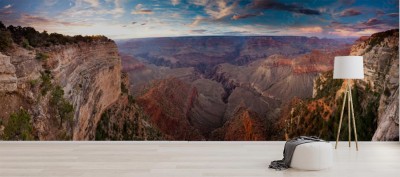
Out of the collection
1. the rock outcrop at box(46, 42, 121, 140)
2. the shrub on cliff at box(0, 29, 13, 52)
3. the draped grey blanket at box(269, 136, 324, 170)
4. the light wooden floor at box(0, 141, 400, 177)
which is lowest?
the light wooden floor at box(0, 141, 400, 177)

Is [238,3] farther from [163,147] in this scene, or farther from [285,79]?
[163,147]

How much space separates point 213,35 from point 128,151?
2175 mm

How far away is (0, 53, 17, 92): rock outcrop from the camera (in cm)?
620

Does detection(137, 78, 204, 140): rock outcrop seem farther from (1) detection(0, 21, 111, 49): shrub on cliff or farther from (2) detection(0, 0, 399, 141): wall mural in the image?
(1) detection(0, 21, 111, 49): shrub on cliff

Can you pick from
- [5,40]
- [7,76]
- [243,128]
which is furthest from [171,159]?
[5,40]

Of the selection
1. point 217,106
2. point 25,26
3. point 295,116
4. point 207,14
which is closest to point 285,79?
point 295,116

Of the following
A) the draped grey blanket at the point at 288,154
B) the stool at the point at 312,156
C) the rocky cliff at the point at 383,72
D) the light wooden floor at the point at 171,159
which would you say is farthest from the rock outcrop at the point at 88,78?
the rocky cliff at the point at 383,72

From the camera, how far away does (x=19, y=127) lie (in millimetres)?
6297

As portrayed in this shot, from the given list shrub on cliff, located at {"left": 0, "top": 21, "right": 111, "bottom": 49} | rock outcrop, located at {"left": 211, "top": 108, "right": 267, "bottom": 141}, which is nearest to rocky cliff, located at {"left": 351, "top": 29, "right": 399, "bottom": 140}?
rock outcrop, located at {"left": 211, "top": 108, "right": 267, "bottom": 141}

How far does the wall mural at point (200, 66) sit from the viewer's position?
6391 mm

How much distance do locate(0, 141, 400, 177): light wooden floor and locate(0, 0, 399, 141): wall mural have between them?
0.35 meters

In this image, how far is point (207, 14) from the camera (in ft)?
21.4

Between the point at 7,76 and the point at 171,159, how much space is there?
2.84 meters

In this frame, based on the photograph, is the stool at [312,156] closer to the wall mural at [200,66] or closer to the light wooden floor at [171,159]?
the light wooden floor at [171,159]
